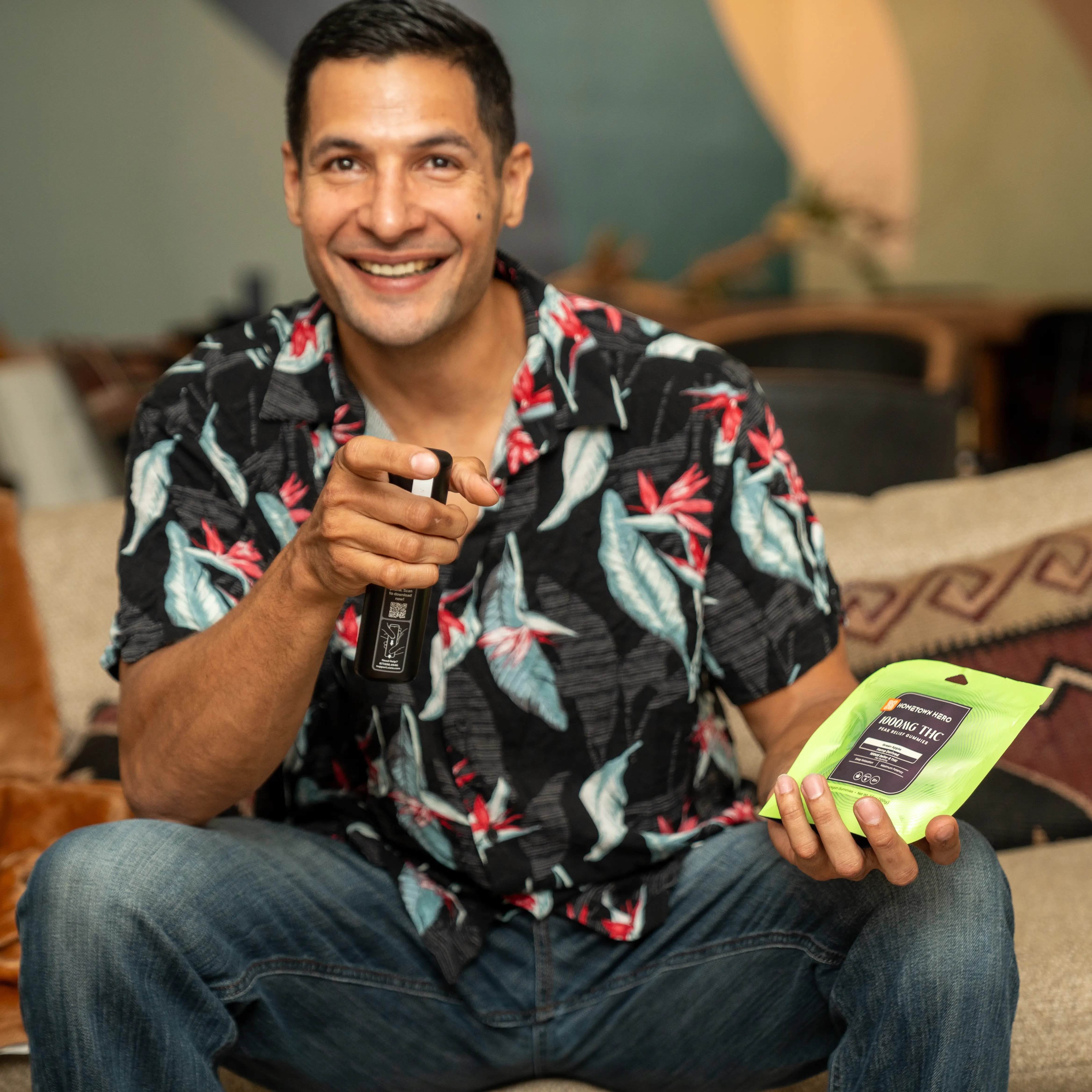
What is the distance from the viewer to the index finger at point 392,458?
82 cm

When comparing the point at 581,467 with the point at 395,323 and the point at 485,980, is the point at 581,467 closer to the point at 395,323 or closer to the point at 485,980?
the point at 395,323

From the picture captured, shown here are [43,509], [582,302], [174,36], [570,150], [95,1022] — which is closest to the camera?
[95,1022]

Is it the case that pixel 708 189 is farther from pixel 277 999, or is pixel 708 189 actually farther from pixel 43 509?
pixel 277 999

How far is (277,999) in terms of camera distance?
3.31ft

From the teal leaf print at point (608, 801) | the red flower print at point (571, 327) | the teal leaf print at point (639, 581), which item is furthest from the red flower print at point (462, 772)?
the red flower print at point (571, 327)

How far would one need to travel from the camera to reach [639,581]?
1.14m

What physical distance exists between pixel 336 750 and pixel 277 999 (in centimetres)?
26

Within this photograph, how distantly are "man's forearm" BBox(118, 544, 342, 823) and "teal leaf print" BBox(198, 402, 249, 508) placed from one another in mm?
184

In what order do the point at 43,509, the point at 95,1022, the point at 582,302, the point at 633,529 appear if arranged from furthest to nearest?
1. the point at 43,509
2. the point at 582,302
3. the point at 633,529
4. the point at 95,1022

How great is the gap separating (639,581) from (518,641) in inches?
5.4

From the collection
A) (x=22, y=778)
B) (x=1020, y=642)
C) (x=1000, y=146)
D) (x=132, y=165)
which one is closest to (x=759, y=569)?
(x=1020, y=642)

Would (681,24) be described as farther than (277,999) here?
Yes

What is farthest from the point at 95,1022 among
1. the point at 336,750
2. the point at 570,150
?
the point at 570,150

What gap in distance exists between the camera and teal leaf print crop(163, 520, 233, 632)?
3.47 feet
